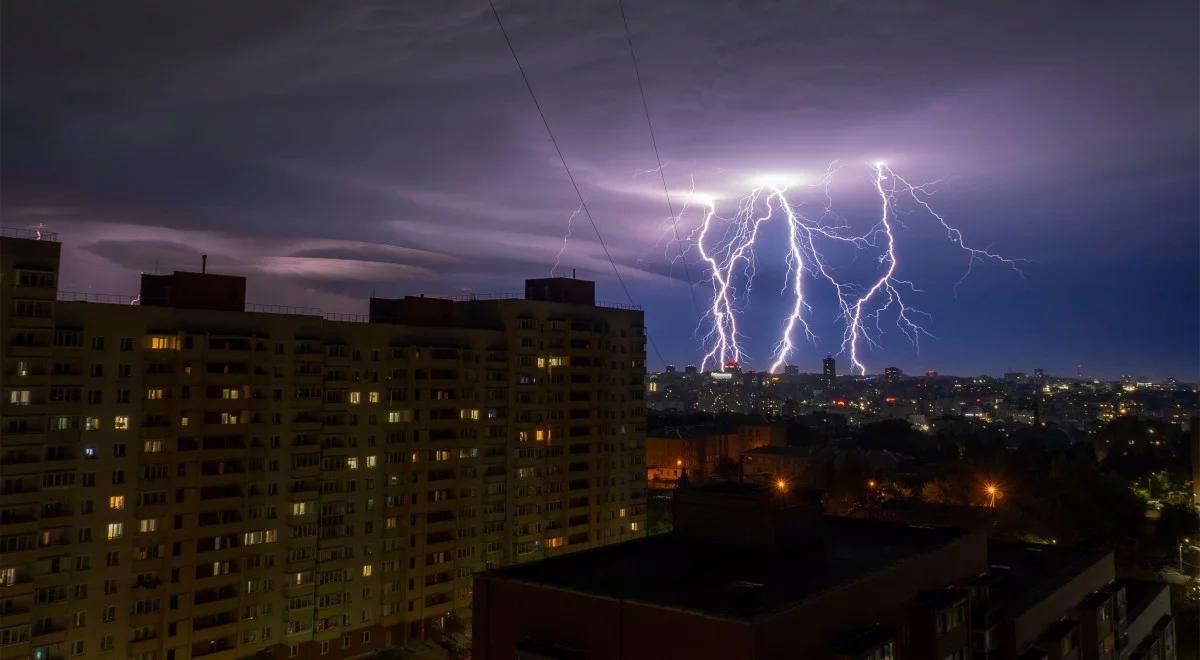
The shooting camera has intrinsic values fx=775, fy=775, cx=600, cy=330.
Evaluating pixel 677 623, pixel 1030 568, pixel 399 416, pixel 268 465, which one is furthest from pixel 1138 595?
pixel 268 465

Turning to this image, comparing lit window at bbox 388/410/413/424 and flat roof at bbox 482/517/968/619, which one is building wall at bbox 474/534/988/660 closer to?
flat roof at bbox 482/517/968/619

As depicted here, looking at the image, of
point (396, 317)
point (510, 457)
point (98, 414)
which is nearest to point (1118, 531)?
point (510, 457)

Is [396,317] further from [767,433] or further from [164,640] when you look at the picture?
[767,433]

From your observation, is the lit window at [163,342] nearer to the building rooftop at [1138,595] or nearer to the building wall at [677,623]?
the building wall at [677,623]

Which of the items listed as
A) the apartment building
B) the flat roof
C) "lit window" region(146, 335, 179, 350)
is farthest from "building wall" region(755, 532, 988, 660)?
"lit window" region(146, 335, 179, 350)

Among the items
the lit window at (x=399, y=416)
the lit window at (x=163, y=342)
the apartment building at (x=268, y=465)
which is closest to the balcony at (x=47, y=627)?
the apartment building at (x=268, y=465)
